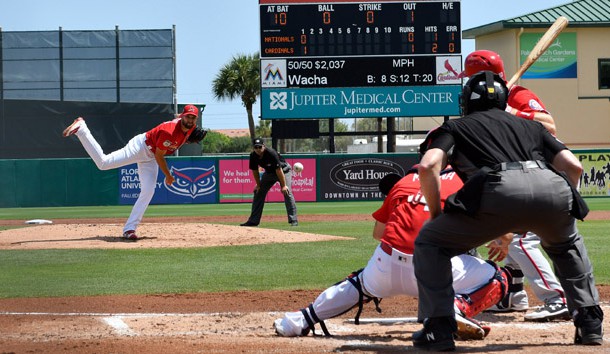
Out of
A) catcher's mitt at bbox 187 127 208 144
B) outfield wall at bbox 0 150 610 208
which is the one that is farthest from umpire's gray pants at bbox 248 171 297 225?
outfield wall at bbox 0 150 610 208

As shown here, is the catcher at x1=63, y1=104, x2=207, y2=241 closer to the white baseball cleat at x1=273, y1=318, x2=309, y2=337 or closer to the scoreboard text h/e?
the white baseball cleat at x1=273, y1=318, x2=309, y2=337

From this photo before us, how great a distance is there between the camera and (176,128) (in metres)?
13.2

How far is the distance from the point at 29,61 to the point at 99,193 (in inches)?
391

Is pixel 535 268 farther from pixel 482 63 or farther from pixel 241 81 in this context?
pixel 241 81

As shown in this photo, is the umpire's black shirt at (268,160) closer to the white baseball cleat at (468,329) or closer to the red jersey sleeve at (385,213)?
the red jersey sleeve at (385,213)

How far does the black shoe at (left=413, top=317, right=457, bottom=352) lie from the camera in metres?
5.21

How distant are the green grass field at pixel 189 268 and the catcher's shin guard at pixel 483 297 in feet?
10.9

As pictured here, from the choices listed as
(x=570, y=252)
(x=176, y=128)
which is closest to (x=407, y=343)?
(x=570, y=252)

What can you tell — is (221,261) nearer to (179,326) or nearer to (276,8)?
(179,326)

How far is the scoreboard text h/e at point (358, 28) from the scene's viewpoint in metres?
28.7

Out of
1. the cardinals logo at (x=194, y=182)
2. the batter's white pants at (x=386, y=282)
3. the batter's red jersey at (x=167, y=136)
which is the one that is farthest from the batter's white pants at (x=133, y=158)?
the cardinals logo at (x=194, y=182)

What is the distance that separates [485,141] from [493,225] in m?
0.46

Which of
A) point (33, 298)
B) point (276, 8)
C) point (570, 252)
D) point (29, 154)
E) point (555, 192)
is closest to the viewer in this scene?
point (555, 192)

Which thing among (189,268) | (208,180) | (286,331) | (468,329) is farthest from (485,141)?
(208,180)
